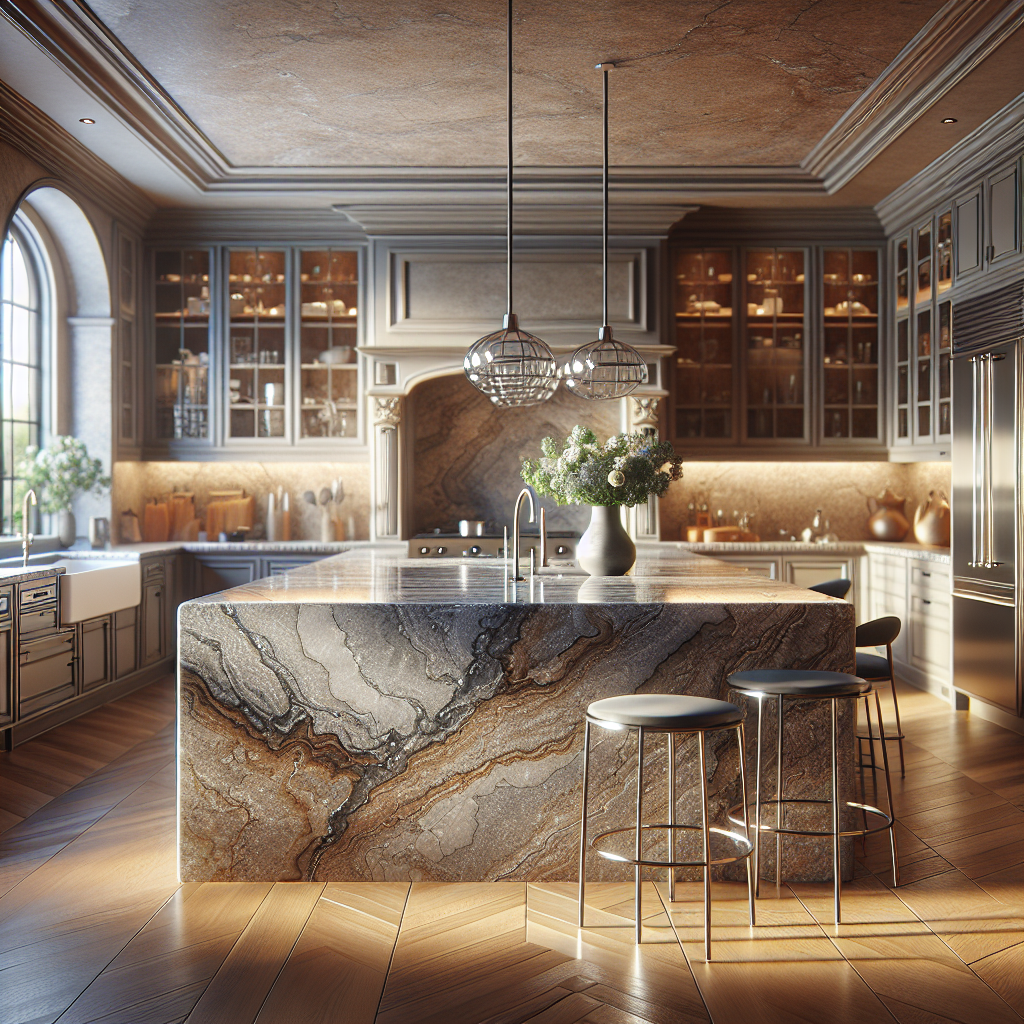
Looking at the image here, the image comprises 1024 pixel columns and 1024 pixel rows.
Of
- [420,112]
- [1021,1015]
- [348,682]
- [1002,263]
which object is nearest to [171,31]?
[420,112]

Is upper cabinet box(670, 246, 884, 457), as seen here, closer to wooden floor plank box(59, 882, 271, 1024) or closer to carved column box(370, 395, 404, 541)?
carved column box(370, 395, 404, 541)

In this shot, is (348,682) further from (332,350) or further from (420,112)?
(332,350)

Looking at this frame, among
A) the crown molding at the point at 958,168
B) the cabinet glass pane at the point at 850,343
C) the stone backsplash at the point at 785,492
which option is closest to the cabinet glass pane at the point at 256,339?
the stone backsplash at the point at 785,492

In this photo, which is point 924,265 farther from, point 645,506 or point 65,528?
point 65,528

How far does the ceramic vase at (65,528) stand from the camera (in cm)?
590

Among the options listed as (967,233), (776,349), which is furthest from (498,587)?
(776,349)

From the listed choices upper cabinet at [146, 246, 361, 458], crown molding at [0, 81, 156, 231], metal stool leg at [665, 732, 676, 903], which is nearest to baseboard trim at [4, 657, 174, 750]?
upper cabinet at [146, 246, 361, 458]

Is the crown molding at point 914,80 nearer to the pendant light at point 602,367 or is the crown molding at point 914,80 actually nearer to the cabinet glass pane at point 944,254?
the cabinet glass pane at point 944,254

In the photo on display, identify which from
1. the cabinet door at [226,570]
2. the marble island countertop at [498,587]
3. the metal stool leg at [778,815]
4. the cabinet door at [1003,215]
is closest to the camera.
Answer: the metal stool leg at [778,815]

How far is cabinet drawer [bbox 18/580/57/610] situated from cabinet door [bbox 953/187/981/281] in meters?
5.14

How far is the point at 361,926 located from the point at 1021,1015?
165 cm

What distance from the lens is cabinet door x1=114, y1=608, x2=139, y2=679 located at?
556 centimetres

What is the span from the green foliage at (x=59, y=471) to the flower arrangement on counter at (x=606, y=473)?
3.30m

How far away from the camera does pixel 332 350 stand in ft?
22.2
